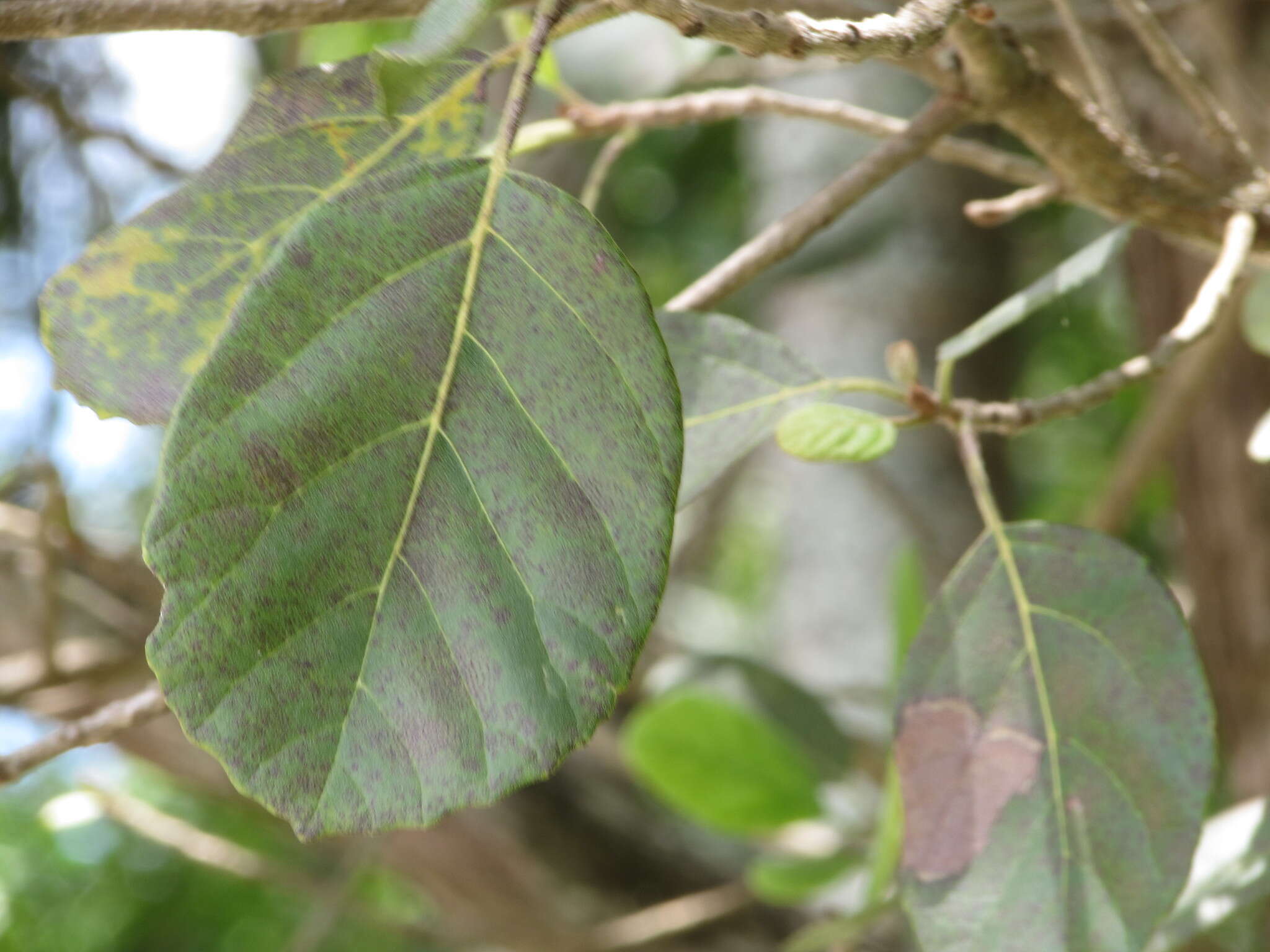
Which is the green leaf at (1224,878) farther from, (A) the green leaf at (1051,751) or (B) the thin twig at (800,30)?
(B) the thin twig at (800,30)

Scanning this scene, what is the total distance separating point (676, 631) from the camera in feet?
4.16

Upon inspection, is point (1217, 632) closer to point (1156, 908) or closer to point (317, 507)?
point (1156, 908)

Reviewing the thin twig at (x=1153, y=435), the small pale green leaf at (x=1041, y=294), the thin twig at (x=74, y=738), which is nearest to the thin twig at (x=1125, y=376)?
the small pale green leaf at (x=1041, y=294)

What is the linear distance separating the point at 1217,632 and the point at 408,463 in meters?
0.79

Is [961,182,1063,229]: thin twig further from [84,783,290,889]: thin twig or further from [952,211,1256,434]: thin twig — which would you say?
[84,783,290,889]: thin twig

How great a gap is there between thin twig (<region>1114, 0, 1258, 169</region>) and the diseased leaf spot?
0.22 metres

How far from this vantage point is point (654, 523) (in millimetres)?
255

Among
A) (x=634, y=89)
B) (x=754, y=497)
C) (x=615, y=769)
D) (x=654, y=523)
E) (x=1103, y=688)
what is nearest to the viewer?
(x=654, y=523)

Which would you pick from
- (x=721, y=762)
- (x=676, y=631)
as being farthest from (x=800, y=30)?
(x=676, y=631)

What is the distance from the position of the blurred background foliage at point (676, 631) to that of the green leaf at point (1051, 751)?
0.69 feet

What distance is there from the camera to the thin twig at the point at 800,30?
213mm

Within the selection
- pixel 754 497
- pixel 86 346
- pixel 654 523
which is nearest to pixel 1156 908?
pixel 654 523

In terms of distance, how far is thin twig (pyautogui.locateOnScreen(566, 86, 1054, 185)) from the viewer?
1.39ft

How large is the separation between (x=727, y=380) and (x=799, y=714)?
0.41 meters
